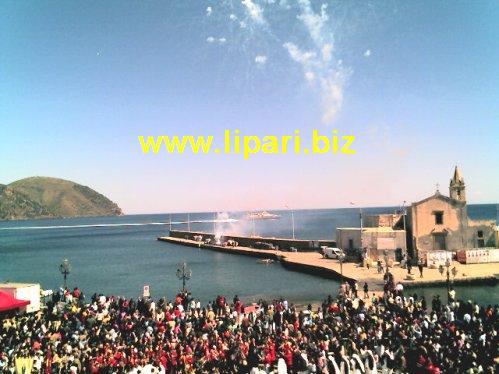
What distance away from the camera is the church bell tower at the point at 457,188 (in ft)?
158

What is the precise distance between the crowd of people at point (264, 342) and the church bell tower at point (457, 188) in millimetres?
31785

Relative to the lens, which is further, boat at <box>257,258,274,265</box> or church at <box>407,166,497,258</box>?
boat at <box>257,258,274,265</box>

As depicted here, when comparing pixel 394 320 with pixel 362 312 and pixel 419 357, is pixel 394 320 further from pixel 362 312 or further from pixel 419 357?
pixel 419 357

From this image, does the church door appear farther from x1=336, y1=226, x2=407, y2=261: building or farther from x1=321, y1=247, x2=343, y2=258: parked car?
x1=321, y1=247, x2=343, y2=258: parked car

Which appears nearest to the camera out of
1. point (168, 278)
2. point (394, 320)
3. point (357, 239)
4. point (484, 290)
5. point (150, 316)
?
point (394, 320)

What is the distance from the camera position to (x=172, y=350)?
15008 mm

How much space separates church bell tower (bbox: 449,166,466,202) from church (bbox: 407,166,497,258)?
4.80m

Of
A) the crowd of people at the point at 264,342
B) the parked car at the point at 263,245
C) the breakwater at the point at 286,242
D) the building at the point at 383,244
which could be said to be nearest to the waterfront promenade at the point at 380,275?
the building at the point at 383,244

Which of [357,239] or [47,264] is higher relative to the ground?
[357,239]

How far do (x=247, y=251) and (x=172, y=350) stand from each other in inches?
2207

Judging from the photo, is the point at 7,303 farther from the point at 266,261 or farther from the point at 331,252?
the point at 266,261

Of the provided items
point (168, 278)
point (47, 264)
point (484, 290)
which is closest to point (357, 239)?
point (484, 290)

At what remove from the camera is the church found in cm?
4247

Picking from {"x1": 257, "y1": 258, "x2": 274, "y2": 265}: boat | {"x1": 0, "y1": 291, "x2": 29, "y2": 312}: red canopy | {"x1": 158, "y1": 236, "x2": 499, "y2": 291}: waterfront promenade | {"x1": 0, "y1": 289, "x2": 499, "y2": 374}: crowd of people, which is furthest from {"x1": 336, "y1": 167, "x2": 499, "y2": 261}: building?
{"x1": 0, "y1": 291, "x2": 29, "y2": 312}: red canopy
